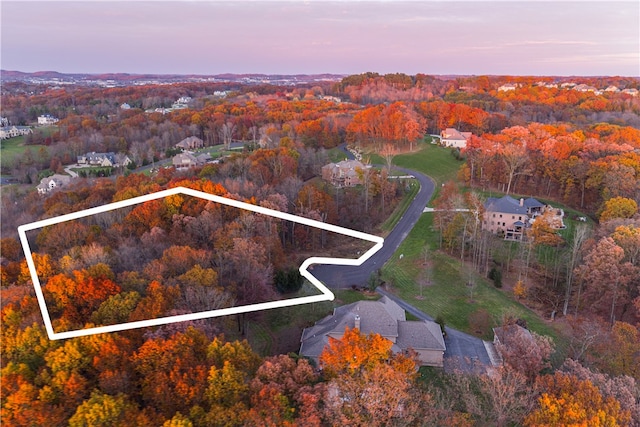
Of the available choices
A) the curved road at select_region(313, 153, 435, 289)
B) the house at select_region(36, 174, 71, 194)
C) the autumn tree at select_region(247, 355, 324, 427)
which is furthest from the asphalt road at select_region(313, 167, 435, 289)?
the house at select_region(36, 174, 71, 194)

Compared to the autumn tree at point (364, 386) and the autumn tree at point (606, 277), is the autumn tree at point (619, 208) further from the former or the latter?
the autumn tree at point (364, 386)

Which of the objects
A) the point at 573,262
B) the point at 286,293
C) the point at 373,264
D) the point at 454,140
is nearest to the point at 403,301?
the point at 373,264

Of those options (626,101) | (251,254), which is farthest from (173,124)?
(626,101)

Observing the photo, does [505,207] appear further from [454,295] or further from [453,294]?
[454,295]

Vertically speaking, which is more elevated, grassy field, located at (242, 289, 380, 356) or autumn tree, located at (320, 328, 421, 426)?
autumn tree, located at (320, 328, 421, 426)

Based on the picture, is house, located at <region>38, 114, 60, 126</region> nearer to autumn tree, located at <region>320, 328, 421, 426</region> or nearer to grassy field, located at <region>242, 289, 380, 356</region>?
grassy field, located at <region>242, 289, 380, 356</region>

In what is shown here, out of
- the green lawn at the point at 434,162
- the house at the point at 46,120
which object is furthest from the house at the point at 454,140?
the house at the point at 46,120
